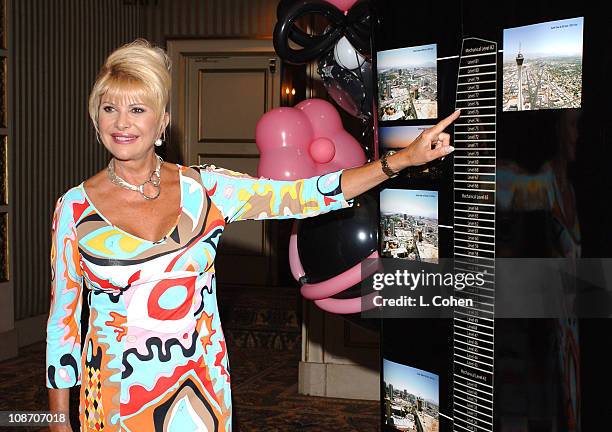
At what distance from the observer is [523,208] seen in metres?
1.77

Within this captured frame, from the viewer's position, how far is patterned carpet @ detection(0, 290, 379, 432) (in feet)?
13.8

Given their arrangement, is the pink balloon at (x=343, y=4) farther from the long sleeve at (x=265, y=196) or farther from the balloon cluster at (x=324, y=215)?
the long sleeve at (x=265, y=196)

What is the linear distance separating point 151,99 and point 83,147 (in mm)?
5060

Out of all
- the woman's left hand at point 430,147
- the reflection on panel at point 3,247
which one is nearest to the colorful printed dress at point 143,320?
the woman's left hand at point 430,147

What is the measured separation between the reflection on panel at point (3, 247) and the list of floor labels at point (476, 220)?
4.08 meters

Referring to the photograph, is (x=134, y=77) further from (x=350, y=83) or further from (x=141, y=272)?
(x=350, y=83)

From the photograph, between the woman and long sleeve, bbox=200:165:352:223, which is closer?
the woman

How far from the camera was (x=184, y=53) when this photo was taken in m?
7.70

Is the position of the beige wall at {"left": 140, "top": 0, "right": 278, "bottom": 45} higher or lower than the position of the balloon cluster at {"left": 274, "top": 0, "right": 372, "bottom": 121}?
higher

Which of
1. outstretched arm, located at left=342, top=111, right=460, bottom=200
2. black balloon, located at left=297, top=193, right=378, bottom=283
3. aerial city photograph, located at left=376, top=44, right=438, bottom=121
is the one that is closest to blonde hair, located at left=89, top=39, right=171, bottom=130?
outstretched arm, located at left=342, top=111, right=460, bottom=200

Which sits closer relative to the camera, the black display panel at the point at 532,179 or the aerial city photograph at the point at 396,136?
the black display panel at the point at 532,179

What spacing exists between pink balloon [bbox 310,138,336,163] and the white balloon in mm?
233

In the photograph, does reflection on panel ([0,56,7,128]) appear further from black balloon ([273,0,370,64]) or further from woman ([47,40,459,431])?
woman ([47,40,459,431])

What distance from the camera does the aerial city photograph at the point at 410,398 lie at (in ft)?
6.99
